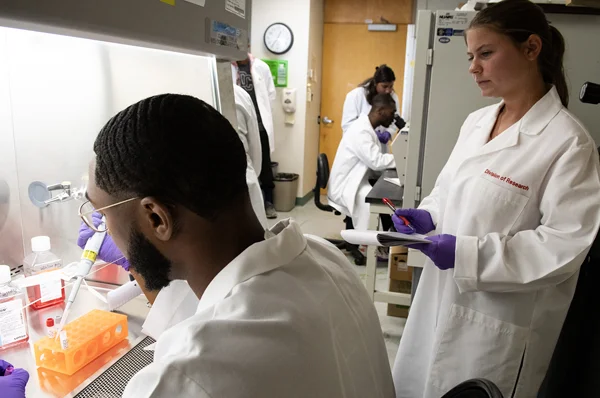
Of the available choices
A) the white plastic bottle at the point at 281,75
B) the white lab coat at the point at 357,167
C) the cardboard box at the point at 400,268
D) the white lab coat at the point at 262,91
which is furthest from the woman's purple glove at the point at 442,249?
the white plastic bottle at the point at 281,75

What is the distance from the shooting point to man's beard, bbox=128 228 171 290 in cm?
72

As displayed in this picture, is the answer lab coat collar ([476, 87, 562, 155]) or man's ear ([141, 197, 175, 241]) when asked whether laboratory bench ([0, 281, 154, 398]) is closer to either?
man's ear ([141, 197, 175, 241])

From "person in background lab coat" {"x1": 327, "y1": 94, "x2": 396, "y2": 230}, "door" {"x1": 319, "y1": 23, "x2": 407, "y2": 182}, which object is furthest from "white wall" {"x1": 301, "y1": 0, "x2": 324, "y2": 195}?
"person in background lab coat" {"x1": 327, "y1": 94, "x2": 396, "y2": 230}

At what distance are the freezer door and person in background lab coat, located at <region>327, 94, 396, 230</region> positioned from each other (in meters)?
1.27

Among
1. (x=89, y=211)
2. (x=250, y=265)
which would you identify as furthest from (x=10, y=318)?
(x=250, y=265)

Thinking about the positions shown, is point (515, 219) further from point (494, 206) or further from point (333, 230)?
point (333, 230)

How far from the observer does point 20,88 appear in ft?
3.64

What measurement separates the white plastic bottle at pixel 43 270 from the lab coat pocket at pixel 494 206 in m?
1.08

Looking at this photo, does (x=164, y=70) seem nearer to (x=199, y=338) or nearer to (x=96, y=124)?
(x=96, y=124)

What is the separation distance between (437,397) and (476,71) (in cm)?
93

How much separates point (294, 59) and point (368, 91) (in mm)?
1075

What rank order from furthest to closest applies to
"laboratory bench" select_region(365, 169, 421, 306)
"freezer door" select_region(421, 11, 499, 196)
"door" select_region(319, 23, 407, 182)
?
1. "door" select_region(319, 23, 407, 182)
2. "laboratory bench" select_region(365, 169, 421, 306)
3. "freezer door" select_region(421, 11, 499, 196)

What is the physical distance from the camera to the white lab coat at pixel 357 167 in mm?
3100

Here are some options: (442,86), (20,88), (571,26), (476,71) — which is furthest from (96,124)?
(571,26)
